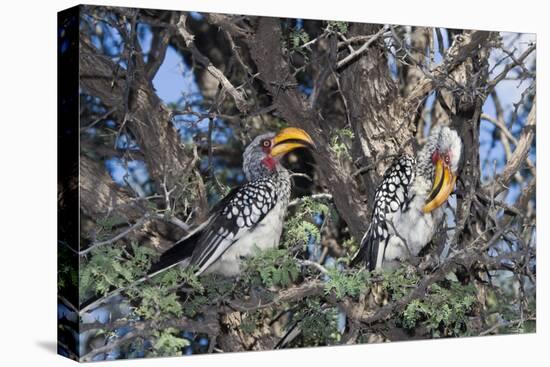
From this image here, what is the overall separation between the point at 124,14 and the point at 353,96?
1251 millimetres

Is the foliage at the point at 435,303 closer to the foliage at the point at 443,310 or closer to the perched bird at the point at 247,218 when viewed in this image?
the foliage at the point at 443,310

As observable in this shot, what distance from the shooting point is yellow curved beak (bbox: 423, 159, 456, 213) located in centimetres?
487

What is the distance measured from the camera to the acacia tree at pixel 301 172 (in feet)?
13.6

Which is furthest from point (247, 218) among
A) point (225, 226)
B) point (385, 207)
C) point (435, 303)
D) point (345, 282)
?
point (435, 303)

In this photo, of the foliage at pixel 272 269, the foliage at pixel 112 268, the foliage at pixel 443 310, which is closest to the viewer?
the foliage at pixel 112 268

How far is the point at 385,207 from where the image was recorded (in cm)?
478

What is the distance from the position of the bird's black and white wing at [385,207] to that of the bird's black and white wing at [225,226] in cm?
59

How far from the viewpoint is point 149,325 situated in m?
4.23

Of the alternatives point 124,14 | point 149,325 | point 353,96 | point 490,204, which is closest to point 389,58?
point 353,96

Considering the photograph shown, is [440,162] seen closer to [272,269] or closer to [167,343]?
[272,269]

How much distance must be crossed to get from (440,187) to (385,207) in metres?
0.35

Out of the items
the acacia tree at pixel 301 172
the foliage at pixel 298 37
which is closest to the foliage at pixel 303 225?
the acacia tree at pixel 301 172

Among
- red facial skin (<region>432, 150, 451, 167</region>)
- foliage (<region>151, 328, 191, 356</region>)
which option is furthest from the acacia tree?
red facial skin (<region>432, 150, 451, 167</region>)

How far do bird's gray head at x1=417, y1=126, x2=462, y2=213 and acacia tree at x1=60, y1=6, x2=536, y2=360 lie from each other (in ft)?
0.21
